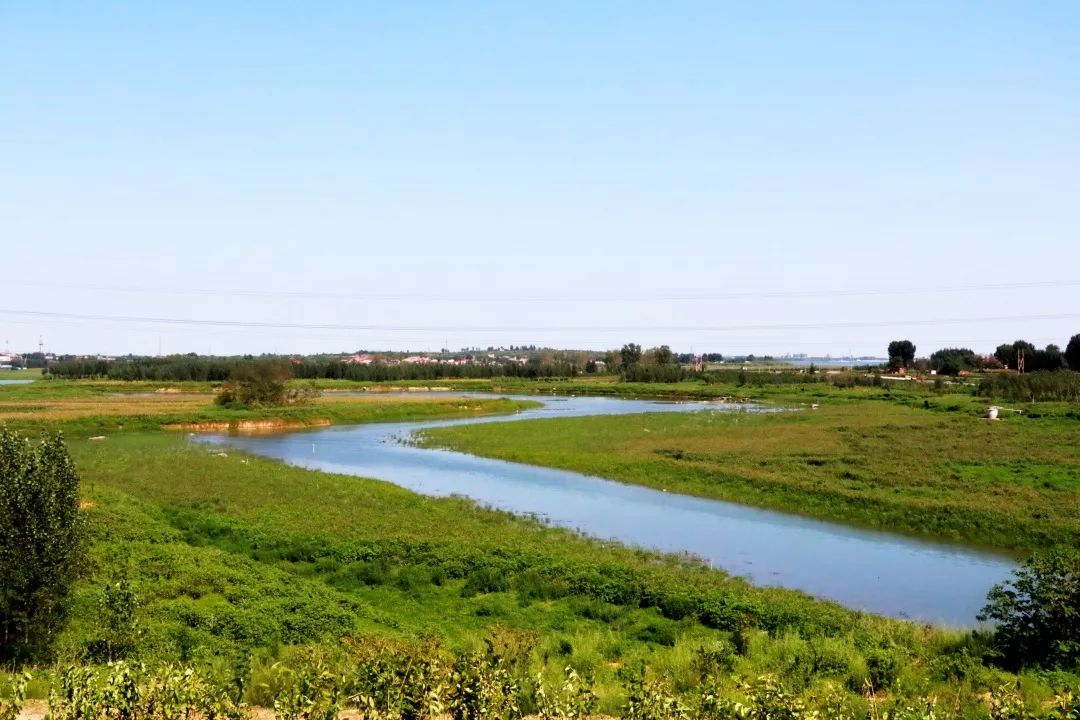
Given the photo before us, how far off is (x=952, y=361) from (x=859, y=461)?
391 ft

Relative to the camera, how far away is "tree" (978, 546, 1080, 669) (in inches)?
450

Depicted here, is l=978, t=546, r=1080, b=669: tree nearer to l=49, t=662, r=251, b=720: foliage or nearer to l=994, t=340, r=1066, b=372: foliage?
l=49, t=662, r=251, b=720: foliage

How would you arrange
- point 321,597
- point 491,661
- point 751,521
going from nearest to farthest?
point 491,661 → point 321,597 → point 751,521

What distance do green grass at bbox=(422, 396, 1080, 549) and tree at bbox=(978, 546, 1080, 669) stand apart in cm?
1087

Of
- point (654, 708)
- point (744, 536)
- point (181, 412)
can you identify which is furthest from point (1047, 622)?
point (181, 412)

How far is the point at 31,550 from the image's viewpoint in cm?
1209

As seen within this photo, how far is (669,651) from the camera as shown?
1258cm

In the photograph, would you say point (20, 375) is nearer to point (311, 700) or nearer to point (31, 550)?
point (31, 550)

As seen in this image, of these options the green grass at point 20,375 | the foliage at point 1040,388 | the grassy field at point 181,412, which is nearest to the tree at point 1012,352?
the foliage at point 1040,388

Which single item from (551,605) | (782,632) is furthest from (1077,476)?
(551,605)

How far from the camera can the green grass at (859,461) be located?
79.8ft

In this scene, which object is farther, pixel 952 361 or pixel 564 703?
pixel 952 361

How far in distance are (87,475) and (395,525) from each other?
15715 mm

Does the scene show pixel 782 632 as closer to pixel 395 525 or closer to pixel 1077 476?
pixel 395 525
